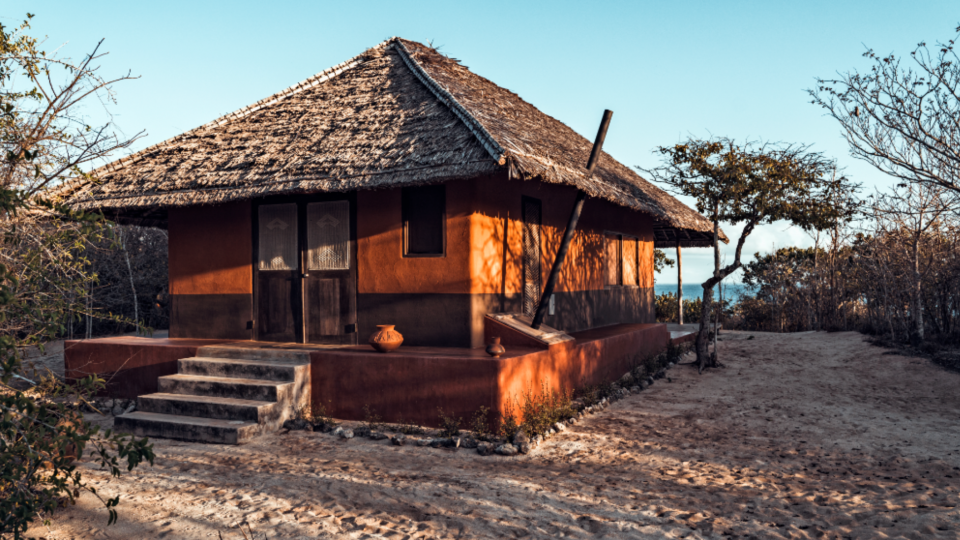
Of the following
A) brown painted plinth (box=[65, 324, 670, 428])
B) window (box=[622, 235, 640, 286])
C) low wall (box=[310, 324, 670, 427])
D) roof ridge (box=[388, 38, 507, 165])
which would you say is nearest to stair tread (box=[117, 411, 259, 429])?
brown painted plinth (box=[65, 324, 670, 428])

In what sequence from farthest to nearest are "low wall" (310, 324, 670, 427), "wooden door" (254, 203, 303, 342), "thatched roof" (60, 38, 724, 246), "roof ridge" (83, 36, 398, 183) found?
"roof ridge" (83, 36, 398, 183)
"wooden door" (254, 203, 303, 342)
"thatched roof" (60, 38, 724, 246)
"low wall" (310, 324, 670, 427)

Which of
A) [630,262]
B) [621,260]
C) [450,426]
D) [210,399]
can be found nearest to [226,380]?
[210,399]

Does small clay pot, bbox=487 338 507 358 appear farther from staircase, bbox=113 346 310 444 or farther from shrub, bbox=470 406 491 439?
staircase, bbox=113 346 310 444

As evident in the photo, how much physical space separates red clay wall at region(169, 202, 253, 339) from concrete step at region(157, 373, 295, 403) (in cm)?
167

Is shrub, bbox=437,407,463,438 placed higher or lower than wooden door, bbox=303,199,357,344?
lower

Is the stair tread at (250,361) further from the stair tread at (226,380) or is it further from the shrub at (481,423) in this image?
the shrub at (481,423)

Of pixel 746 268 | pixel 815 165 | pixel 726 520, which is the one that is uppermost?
pixel 815 165

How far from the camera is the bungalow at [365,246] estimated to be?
7.32 meters

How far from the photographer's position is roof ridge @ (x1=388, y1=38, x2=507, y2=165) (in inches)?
275

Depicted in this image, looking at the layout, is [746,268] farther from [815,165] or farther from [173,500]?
[173,500]

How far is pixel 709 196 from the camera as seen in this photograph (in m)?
10.9

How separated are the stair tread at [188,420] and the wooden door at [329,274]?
211 centimetres

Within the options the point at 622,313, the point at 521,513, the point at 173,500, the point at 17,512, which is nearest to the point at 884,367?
the point at 622,313

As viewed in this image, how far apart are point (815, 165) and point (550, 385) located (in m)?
6.34
